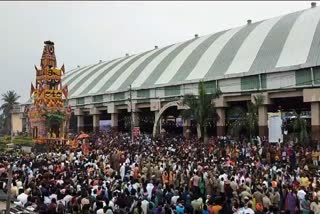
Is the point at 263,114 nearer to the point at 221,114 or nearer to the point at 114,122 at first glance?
the point at 221,114

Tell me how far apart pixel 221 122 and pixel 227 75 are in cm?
337

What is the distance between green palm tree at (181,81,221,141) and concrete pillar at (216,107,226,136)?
117cm

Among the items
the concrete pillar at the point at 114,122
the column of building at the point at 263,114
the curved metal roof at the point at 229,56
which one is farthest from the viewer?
the concrete pillar at the point at 114,122

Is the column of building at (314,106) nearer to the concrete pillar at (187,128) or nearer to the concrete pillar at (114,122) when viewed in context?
the concrete pillar at (187,128)

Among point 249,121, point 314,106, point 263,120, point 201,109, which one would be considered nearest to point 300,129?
point 314,106

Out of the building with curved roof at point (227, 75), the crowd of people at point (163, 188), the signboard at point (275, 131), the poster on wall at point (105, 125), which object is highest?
the building with curved roof at point (227, 75)

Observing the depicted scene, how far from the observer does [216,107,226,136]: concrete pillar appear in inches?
1240

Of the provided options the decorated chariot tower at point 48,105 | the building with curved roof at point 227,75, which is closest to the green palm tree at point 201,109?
the building with curved roof at point 227,75

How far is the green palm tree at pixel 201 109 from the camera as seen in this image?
2942 centimetres

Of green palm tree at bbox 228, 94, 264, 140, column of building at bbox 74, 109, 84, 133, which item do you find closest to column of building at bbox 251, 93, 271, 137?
green palm tree at bbox 228, 94, 264, 140

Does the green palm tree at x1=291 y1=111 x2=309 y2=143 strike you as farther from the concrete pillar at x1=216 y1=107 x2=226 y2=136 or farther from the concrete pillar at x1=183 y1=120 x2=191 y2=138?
the concrete pillar at x1=183 y1=120 x2=191 y2=138

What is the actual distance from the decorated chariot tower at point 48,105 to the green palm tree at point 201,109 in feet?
31.3

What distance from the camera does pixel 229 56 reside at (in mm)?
34094

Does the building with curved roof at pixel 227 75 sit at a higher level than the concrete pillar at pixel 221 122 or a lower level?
higher
